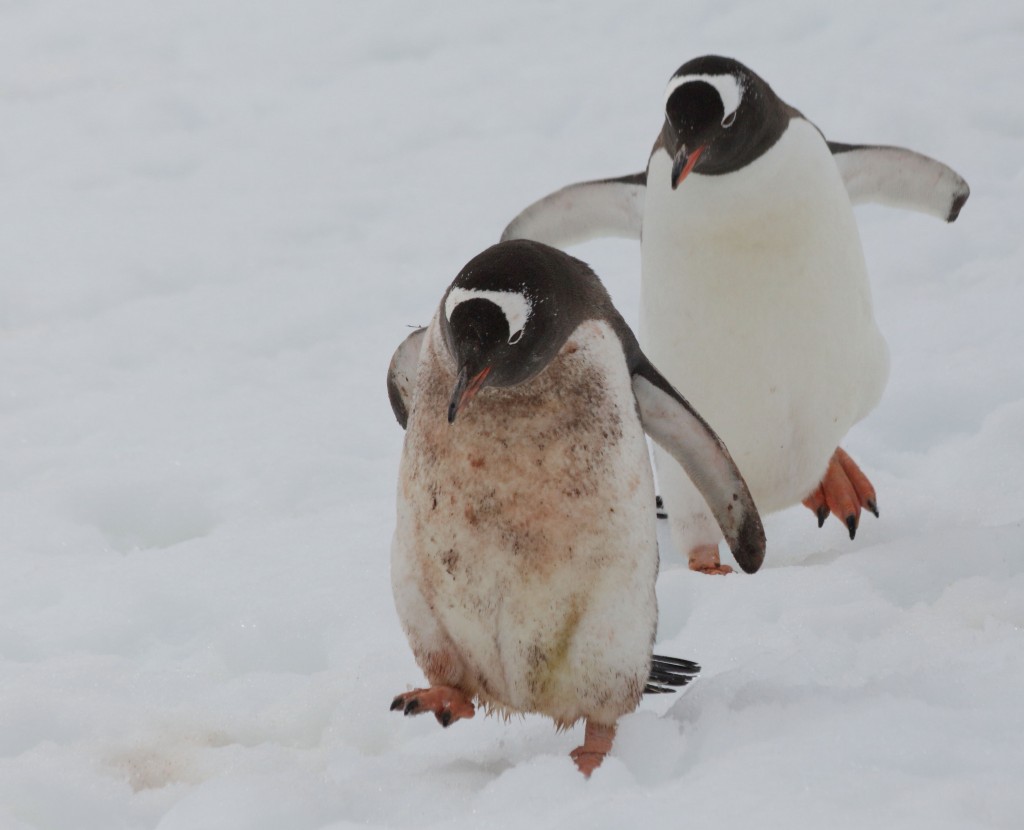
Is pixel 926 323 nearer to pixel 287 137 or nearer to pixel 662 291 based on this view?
pixel 662 291

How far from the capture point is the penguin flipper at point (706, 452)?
225 cm

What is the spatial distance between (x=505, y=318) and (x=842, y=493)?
1731 mm

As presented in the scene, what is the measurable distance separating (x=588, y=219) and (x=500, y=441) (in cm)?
170

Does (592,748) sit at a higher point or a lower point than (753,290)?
lower

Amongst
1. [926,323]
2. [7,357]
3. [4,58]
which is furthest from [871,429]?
[4,58]

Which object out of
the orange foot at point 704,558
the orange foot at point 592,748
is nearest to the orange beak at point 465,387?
the orange foot at point 592,748

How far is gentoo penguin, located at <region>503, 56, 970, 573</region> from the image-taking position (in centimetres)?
302

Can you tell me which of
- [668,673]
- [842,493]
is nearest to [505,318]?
[668,673]

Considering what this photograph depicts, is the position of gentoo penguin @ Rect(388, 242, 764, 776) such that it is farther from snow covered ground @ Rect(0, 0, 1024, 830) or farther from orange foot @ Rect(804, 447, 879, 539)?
orange foot @ Rect(804, 447, 879, 539)

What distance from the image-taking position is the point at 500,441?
6.82ft

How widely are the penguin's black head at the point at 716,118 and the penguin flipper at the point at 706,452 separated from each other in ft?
2.23

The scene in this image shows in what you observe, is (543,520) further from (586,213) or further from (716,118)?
(586,213)

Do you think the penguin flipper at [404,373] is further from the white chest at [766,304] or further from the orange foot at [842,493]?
the orange foot at [842,493]

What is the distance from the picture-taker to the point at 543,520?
207 cm
